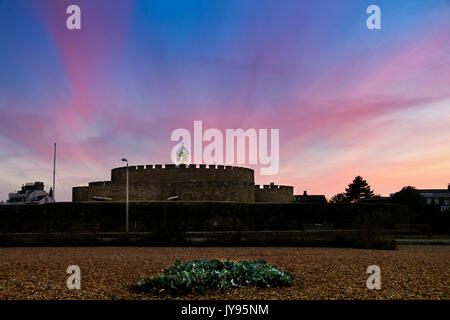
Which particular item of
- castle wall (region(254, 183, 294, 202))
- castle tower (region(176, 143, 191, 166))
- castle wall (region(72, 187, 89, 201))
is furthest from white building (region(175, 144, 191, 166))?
castle wall (region(72, 187, 89, 201))

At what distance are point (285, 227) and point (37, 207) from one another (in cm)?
1822

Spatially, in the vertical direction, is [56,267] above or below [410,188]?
below

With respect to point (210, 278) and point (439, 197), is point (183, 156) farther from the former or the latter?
point (439, 197)

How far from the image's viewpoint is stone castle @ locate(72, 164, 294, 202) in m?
38.7

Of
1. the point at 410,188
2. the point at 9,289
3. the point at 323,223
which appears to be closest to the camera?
the point at 9,289

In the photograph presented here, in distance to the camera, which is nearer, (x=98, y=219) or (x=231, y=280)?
(x=231, y=280)

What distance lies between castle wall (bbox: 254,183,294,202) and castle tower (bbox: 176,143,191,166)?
7.86 metres

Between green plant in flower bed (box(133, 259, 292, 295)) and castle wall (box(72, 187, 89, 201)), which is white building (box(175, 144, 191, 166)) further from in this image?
green plant in flower bed (box(133, 259, 292, 295))

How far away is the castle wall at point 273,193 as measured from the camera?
149ft

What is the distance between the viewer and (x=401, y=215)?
37719 mm

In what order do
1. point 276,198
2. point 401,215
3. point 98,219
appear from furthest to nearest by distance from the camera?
point 276,198, point 401,215, point 98,219
